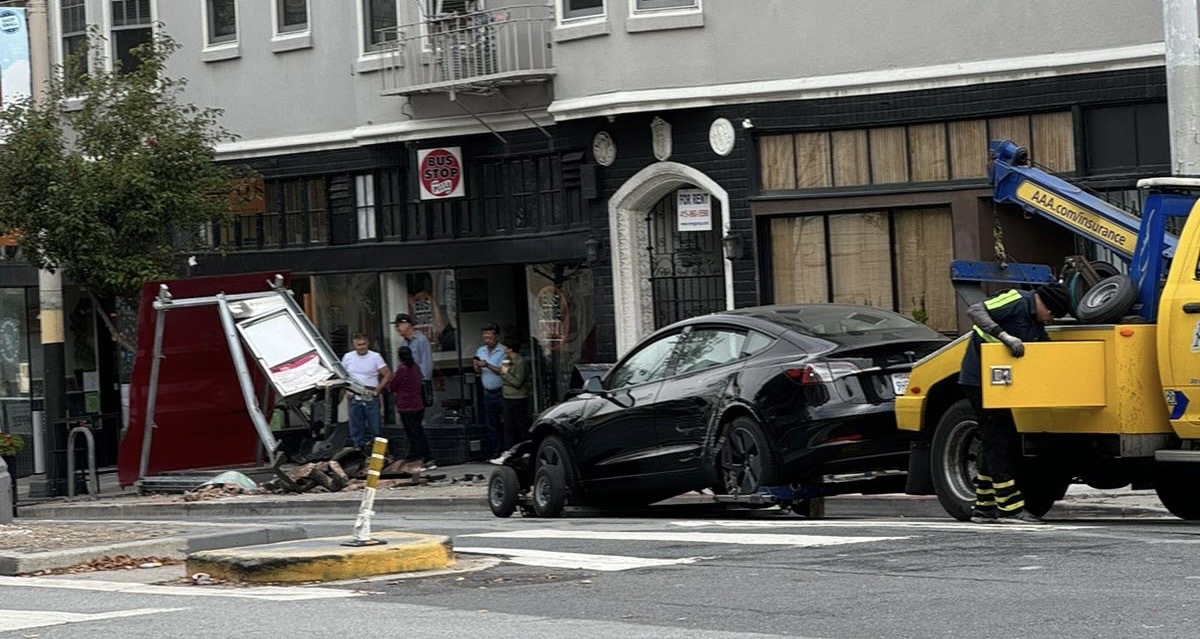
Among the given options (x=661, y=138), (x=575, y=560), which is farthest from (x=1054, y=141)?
(x=575, y=560)

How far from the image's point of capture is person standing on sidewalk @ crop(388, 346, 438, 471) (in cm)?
2538

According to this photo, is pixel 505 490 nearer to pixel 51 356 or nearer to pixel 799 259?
pixel 799 259

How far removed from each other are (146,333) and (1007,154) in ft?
39.2

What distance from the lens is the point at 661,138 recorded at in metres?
24.6

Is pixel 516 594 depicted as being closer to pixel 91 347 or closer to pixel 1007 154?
pixel 1007 154

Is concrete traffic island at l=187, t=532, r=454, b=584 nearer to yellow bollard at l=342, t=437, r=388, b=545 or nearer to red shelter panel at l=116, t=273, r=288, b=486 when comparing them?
yellow bollard at l=342, t=437, r=388, b=545

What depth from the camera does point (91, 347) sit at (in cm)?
3369

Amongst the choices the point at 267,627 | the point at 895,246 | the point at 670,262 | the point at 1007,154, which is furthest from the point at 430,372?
the point at 267,627

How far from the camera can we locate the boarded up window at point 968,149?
22250 millimetres

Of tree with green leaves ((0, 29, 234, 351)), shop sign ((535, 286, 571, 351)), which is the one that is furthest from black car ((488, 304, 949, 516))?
tree with green leaves ((0, 29, 234, 351))

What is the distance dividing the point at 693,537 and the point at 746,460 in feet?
5.76

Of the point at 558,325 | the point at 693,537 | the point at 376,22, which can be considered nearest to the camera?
the point at 693,537

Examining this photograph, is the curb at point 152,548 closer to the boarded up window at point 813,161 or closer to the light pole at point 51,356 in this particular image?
the boarded up window at point 813,161

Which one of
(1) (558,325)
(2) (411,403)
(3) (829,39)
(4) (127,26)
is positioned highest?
(4) (127,26)
